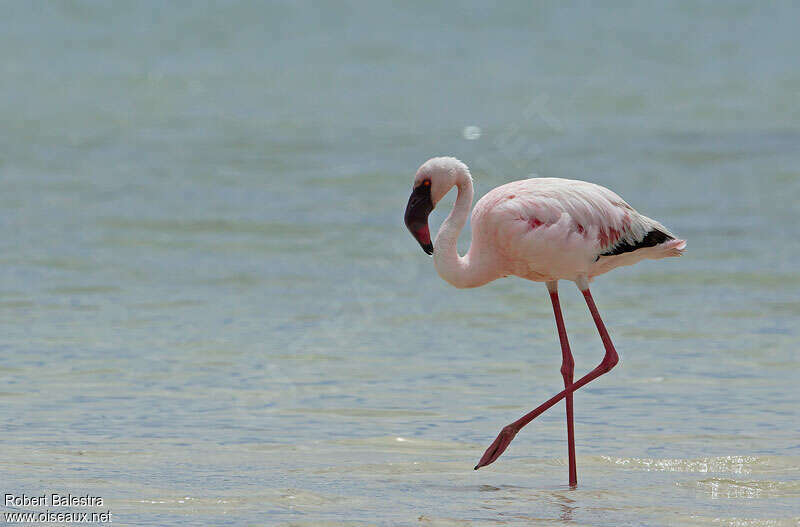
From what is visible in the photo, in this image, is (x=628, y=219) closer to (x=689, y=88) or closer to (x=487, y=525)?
(x=487, y=525)

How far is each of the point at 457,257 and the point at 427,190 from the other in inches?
14.9

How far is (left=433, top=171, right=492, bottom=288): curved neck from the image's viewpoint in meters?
7.91

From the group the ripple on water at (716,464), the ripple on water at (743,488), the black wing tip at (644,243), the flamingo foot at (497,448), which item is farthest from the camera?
the black wing tip at (644,243)

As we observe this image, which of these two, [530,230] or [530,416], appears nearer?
[530,230]

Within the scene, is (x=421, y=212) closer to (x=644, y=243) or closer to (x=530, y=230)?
(x=530, y=230)

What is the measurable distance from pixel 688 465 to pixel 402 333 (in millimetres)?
4401

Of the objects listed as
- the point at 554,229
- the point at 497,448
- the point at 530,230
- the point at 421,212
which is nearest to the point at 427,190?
the point at 421,212

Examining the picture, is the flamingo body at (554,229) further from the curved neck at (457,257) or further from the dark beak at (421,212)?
the dark beak at (421,212)

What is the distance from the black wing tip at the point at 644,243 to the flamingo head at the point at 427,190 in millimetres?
897

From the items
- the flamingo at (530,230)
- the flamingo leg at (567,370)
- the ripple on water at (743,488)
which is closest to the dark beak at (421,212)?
the flamingo at (530,230)

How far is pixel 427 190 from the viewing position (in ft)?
25.9

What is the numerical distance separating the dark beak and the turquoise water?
1106 mm

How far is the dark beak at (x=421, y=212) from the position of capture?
788 centimetres

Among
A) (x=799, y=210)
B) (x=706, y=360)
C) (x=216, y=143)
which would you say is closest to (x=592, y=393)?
(x=706, y=360)
